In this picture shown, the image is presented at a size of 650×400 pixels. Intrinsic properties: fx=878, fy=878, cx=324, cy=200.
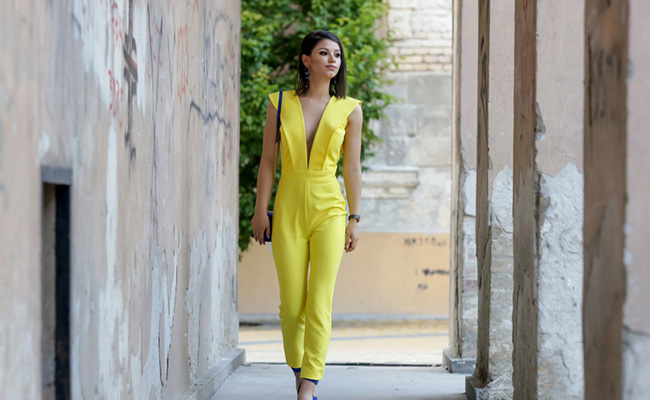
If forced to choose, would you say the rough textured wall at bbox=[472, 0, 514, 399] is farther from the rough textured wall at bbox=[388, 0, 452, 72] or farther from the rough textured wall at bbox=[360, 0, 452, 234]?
the rough textured wall at bbox=[388, 0, 452, 72]

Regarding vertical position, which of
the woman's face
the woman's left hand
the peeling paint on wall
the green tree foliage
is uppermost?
the green tree foliage

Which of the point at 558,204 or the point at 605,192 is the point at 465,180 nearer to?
the point at 558,204

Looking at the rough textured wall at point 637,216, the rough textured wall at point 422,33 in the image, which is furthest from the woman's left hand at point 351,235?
the rough textured wall at point 422,33

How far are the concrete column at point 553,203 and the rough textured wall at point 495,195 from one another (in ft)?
3.32

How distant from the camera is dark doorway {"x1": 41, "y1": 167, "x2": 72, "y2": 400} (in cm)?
222

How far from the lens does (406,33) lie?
12.5 meters

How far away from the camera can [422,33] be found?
12555 millimetres

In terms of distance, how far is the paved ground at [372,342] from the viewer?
29.3 feet

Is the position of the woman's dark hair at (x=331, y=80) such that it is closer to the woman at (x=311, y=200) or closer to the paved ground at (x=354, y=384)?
the woman at (x=311, y=200)

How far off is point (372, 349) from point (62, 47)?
26.4 ft

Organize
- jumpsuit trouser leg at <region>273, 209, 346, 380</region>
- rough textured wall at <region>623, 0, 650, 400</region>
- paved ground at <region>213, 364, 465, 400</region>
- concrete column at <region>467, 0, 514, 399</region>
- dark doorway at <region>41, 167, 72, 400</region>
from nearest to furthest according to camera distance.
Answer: rough textured wall at <region>623, 0, 650, 400</region>
dark doorway at <region>41, 167, 72, 400</region>
jumpsuit trouser leg at <region>273, 209, 346, 380</region>
concrete column at <region>467, 0, 514, 399</region>
paved ground at <region>213, 364, 465, 400</region>

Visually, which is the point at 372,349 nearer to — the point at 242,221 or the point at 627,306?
the point at 242,221

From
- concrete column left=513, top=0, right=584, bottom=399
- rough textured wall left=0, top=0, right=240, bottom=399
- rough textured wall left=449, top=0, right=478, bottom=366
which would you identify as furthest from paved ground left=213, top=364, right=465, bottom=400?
concrete column left=513, top=0, right=584, bottom=399

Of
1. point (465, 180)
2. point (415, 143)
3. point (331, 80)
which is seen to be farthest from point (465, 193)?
point (415, 143)
